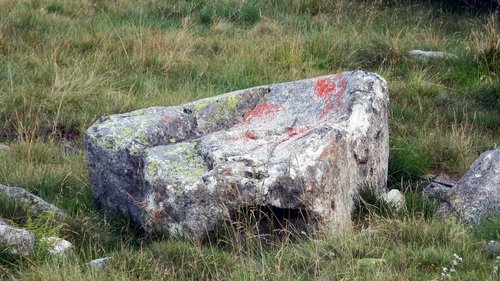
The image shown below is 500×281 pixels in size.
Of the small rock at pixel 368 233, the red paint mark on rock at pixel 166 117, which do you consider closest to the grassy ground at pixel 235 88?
the small rock at pixel 368 233

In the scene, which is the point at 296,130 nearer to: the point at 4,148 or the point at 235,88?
the point at 4,148

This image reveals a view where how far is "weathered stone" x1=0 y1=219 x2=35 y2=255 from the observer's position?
15.2ft

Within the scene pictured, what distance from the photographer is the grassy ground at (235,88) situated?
4512 mm

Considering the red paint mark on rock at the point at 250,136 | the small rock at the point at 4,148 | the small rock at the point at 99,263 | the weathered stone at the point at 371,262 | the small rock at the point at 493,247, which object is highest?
the red paint mark on rock at the point at 250,136

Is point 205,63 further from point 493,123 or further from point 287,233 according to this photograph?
point 287,233

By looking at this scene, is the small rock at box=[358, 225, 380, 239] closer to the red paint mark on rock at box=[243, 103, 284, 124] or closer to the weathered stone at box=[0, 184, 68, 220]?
the red paint mark on rock at box=[243, 103, 284, 124]

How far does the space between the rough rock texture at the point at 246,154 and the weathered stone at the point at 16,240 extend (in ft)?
2.45

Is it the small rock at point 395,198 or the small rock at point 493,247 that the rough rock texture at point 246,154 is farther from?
the small rock at point 493,247

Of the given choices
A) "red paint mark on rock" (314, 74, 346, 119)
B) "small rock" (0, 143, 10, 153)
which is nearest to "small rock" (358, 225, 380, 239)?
"red paint mark on rock" (314, 74, 346, 119)

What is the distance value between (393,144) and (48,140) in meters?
2.75

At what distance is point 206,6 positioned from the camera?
1066cm

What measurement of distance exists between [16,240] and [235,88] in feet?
12.9

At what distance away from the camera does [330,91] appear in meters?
6.12

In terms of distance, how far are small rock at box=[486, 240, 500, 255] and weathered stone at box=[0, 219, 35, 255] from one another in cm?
242
